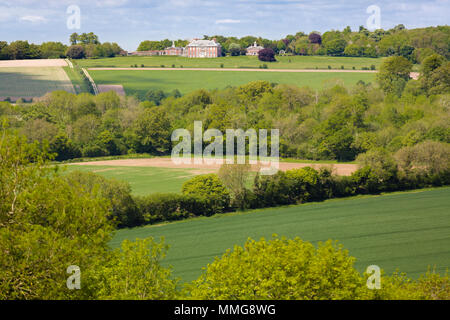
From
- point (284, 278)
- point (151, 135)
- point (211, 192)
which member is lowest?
point (211, 192)

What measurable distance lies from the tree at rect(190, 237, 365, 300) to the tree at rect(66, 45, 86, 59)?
5601 inches

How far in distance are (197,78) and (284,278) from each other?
421ft

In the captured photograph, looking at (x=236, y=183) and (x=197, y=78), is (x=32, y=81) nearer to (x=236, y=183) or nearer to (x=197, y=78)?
(x=197, y=78)

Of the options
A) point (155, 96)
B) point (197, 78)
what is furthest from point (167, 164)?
point (197, 78)

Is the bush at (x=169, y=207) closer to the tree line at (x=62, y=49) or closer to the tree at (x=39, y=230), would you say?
the tree at (x=39, y=230)

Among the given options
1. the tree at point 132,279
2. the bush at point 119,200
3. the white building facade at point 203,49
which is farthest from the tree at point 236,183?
the white building facade at point 203,49

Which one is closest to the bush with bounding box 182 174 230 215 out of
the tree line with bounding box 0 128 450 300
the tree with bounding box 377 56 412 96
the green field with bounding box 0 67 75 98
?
the tree line with bounding box 0 128 450 300

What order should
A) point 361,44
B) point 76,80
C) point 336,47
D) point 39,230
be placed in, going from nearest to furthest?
point 39,230 → point 76,80 → point 361,44 → point 336,47

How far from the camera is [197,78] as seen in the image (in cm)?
14238

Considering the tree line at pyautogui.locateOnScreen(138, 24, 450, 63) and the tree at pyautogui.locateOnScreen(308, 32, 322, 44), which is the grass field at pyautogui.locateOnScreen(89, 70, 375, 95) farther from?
the tree at pyautogui.locateOnScreen(308, 32, 322, 44)

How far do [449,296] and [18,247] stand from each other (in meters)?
14.6

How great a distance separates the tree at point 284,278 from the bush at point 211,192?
2898 centimetres
